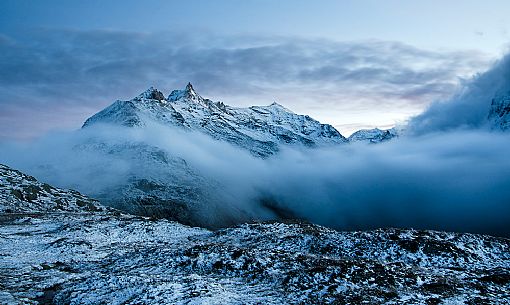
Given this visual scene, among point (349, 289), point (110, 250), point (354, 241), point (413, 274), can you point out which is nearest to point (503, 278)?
point (413, 274)

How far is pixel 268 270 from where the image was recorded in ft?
76.7

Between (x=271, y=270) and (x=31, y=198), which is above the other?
(x=271, y=270)

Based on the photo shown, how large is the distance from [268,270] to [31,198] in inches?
3676

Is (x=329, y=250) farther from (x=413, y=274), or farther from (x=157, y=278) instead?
(x=157, y=278)

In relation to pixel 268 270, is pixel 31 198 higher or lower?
lower

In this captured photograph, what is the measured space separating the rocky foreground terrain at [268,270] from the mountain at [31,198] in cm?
5069

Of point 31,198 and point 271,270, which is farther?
point 31,198

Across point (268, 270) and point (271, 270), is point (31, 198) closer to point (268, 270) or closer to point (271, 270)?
point (268, 270)

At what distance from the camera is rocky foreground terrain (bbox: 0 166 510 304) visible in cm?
1895

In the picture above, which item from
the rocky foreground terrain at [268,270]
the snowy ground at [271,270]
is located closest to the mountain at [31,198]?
the rocky foreground terrain at [268,270]

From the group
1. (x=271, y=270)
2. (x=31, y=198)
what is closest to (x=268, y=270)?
(x=271, y=270)

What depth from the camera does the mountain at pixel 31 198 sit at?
275 ft

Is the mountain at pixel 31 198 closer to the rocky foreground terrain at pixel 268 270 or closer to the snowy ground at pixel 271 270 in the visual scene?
the rocky foreground terrain at pixel 268 270

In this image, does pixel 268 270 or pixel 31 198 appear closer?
pixel 268 270
